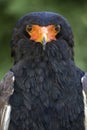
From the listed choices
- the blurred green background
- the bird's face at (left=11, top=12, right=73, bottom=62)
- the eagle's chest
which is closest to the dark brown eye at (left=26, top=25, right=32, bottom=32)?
the bird's face at (left=11, top=12, right=73, bottom=62)

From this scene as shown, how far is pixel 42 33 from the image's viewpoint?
871cm

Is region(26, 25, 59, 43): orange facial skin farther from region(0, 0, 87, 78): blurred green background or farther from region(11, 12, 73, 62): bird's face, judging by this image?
region(0, 0, 87, 78): blurred green background

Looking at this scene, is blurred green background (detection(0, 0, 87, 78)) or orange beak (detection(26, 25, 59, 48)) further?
blurred green background (detection(0, 0, 87, 78))

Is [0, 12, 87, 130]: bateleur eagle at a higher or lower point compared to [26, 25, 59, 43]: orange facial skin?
lower

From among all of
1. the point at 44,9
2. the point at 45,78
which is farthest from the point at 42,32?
the point at 44,9

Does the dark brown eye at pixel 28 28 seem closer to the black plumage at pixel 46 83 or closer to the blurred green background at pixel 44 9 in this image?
the black plumage at pixel 46 83

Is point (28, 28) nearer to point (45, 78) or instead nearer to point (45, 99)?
point (45, 78)

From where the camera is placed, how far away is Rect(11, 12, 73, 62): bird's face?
28.7 feet

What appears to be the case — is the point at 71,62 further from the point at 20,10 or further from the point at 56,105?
the point at 20,10

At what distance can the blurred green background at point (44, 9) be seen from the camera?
39.6 ft

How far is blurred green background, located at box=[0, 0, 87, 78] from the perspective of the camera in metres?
12.1

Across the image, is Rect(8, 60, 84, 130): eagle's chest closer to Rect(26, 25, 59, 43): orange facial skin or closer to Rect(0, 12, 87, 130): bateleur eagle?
Rect(0, 12, 87, 130): bateleur eagle

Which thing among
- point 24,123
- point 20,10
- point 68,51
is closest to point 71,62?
point 68,51

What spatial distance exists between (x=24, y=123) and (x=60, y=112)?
0.99 feet
